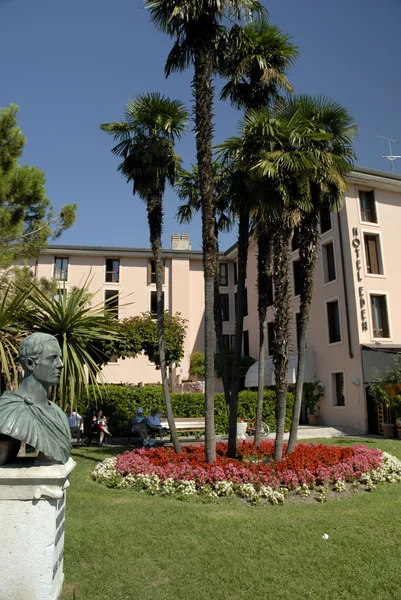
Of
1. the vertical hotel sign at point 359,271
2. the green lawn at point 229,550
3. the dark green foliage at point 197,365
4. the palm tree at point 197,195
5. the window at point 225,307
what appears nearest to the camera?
the green lawn at point 229,550

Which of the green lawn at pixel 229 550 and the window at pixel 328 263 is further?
the window at pixel 328 263

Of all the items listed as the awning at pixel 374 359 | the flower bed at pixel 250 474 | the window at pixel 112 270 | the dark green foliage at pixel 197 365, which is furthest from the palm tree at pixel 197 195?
the window at pixel 112 270

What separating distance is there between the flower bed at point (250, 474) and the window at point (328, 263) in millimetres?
15020

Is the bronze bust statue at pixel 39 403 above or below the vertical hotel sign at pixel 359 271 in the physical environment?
below

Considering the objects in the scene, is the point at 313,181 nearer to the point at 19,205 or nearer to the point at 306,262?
the point at 306,262

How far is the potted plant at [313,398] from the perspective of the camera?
81.9 feet

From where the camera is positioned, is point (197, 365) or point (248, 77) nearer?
point (248, 77)

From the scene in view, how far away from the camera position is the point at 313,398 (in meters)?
25.2

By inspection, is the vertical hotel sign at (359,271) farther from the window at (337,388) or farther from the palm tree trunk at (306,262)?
the palm tree trunk at (306,262)

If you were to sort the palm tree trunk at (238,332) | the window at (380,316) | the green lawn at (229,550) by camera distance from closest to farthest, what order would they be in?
the green lawn at (229,550) < the palm tree trunk at (238,332) < the window at (380,316)

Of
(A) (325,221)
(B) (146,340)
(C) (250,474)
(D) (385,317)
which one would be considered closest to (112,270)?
(B) (146,340)

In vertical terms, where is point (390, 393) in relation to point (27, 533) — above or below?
above

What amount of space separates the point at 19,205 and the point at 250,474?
11909 millimetres

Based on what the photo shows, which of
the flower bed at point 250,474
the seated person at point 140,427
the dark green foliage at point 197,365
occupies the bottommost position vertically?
the flower bed at point 250,474
